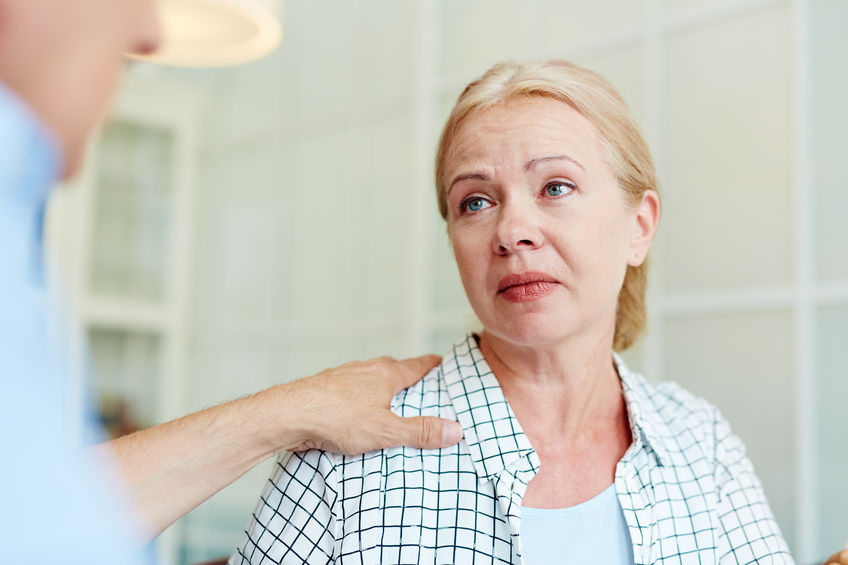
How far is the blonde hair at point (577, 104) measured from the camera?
1.47m

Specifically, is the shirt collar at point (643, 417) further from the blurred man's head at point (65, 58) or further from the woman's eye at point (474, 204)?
the blurred man's head at point (65, 58)

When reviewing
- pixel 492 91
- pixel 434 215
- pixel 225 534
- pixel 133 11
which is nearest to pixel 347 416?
pixel 492 91

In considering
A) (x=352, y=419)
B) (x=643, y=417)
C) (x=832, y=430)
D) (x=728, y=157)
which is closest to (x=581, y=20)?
(x=728, y=157)

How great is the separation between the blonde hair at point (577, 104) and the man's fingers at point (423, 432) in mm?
408

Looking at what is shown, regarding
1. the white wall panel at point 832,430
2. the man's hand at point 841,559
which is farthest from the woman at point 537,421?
the white wall panel at point 832,430

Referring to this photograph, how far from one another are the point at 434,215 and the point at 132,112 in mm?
2000

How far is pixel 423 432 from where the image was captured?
137cm

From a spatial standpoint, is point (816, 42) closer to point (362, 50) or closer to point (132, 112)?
point (362, 50)

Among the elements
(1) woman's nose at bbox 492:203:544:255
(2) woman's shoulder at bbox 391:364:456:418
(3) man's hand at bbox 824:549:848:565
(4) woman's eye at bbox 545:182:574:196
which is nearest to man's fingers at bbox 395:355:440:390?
(2) woman's shoulder at bbox 391:364:456:418

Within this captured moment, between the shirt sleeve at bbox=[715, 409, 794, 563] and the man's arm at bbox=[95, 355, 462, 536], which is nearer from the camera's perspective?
the man's arm at bbox=[95, 355, 462, 536]

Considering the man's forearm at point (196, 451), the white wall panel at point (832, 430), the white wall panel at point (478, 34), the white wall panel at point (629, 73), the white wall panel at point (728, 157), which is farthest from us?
the white wall panel at point (478, 34)

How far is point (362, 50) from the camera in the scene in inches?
132

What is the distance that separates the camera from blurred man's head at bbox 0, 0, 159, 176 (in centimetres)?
40

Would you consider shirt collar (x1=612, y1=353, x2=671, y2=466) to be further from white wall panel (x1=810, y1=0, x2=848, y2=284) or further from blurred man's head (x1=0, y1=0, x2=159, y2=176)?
blurred man's head (x1=0, y1=0, x2=159, y2=176)
